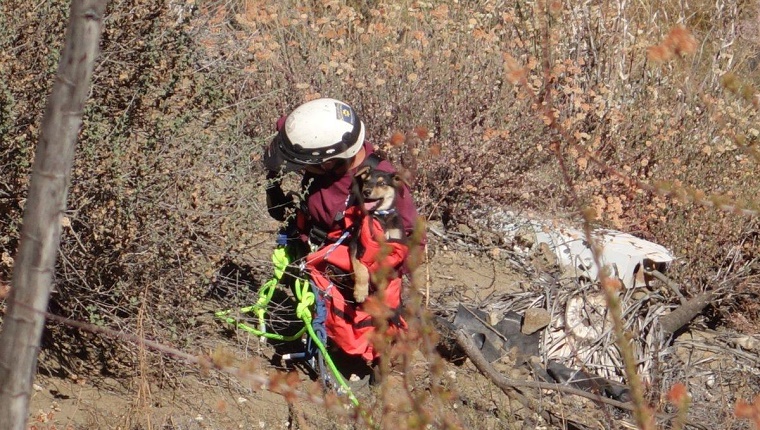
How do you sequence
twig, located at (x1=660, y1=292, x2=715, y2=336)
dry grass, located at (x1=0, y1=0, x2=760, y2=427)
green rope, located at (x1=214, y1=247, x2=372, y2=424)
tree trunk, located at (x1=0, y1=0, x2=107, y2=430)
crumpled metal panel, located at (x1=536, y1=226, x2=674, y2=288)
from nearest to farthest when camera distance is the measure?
tree trunk, located at (x1=0, y1=0, x2=107, y2=430), dry grass, located at (x1=0, y1=0, x2=760, y2=427), green rope, located at (x1=214, y1=247, x2=372, y2=424), twig, located at (x1=660, y1=292, x2=715, y2=336), crumpled metal panel, located at (x1=536, y1=226, x2=674, y2=288)

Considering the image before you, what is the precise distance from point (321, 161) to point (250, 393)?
3.55 ft

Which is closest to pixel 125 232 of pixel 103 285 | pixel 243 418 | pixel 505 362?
pixel 103 285

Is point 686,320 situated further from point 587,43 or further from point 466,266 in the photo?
point 587,43

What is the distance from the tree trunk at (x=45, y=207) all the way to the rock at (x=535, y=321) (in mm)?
4140

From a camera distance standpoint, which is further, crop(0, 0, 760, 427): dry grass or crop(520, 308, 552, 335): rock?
crop(520, 308, 552, 335): rock

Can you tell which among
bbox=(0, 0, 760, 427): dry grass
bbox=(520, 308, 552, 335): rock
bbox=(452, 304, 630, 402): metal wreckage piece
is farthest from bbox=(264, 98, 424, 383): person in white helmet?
bbox=(520, 308, 552, 335): rock

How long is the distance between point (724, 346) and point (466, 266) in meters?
1.60

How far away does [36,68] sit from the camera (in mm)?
4223

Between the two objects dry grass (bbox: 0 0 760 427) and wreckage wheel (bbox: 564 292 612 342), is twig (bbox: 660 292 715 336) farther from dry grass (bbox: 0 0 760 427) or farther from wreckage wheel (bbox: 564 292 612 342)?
wreckage wheel (bbox: 564 292 612 342)

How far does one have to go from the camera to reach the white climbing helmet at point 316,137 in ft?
14.5

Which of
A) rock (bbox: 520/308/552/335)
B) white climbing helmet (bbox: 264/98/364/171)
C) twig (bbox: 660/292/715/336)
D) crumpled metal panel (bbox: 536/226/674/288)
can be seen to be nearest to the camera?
white climbing helmet (bbox: 264/98/364/171)

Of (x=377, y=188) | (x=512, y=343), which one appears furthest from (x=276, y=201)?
(x=512, y=343)

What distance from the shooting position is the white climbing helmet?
4426 millimetres

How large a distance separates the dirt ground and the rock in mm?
297
